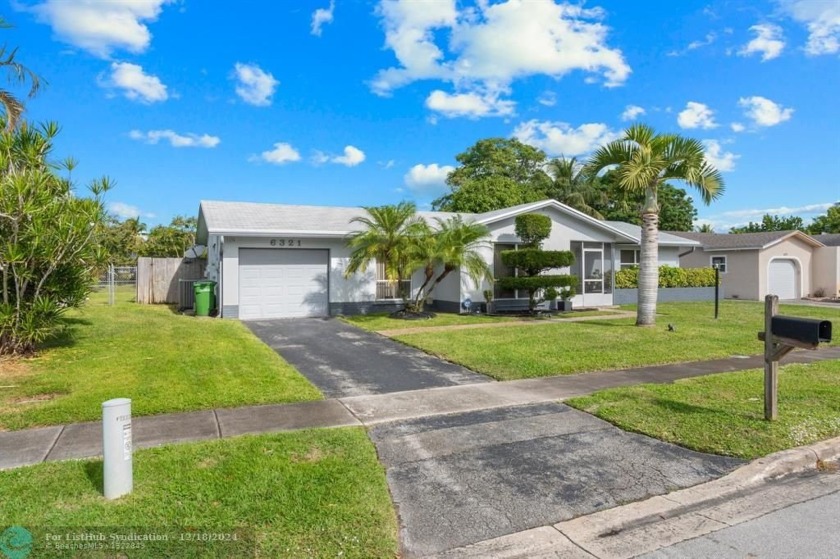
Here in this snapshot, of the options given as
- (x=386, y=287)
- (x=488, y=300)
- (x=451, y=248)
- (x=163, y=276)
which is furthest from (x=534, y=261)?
(x=163, y=276)

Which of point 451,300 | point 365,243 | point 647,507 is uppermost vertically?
point 365,243

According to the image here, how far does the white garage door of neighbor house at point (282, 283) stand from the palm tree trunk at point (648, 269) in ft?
30.7

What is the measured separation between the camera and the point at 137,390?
687cm

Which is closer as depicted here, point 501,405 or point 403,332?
point 501,405

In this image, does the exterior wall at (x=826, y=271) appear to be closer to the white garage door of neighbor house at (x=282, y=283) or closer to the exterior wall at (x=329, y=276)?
the exterior wall at (x=329, y=276)

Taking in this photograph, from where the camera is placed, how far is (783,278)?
26.7 meters

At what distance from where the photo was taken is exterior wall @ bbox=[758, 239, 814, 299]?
→ 2547cm

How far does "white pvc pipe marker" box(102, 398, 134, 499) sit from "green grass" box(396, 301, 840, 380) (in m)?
5.41

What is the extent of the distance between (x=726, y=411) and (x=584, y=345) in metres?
4.62

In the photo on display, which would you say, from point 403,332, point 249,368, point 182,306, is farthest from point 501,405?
point 182,306

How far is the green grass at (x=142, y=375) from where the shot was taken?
20.4ft

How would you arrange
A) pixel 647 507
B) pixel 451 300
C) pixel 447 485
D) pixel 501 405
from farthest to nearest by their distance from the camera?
1. pixel 451 300
2. pixel 501 405
3. pixel 447 485
4. pixel 647 507

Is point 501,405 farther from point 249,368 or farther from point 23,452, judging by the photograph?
point 23,452

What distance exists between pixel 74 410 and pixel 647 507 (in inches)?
239
